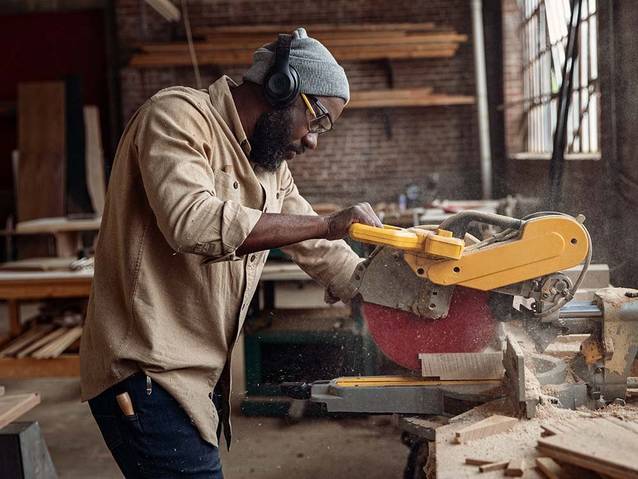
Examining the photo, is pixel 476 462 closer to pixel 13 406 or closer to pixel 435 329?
pixel 435 329

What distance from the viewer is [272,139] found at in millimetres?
1905

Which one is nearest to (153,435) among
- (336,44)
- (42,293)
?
(42,293)

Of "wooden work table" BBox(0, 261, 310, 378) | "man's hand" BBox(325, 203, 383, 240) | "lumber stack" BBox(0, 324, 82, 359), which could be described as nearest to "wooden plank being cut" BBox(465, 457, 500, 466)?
"man's hand" BBox(325, 203, 383, 240)

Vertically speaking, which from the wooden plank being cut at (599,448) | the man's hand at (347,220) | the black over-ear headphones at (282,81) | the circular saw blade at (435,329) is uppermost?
the black over-ear headphones at (282,81)

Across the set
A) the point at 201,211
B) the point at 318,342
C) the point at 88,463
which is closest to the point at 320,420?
the point at 318,342

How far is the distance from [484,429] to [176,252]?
2.57 ft

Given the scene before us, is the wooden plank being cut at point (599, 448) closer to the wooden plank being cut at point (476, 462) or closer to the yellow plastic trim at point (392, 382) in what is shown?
the wooden plank being cut at point (476, 462)

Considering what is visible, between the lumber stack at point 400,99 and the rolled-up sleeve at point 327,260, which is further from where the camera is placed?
the lumber stack at point 400,99

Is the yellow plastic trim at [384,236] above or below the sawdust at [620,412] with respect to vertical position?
above

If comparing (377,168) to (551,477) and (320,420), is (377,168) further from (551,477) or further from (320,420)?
(551,477)

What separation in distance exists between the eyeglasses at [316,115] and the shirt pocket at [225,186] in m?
0.24

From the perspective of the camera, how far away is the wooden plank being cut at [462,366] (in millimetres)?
1912

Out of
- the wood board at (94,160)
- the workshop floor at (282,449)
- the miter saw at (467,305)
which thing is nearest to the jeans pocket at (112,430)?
the miter saw at (467,305)

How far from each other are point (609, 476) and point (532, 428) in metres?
0.31
